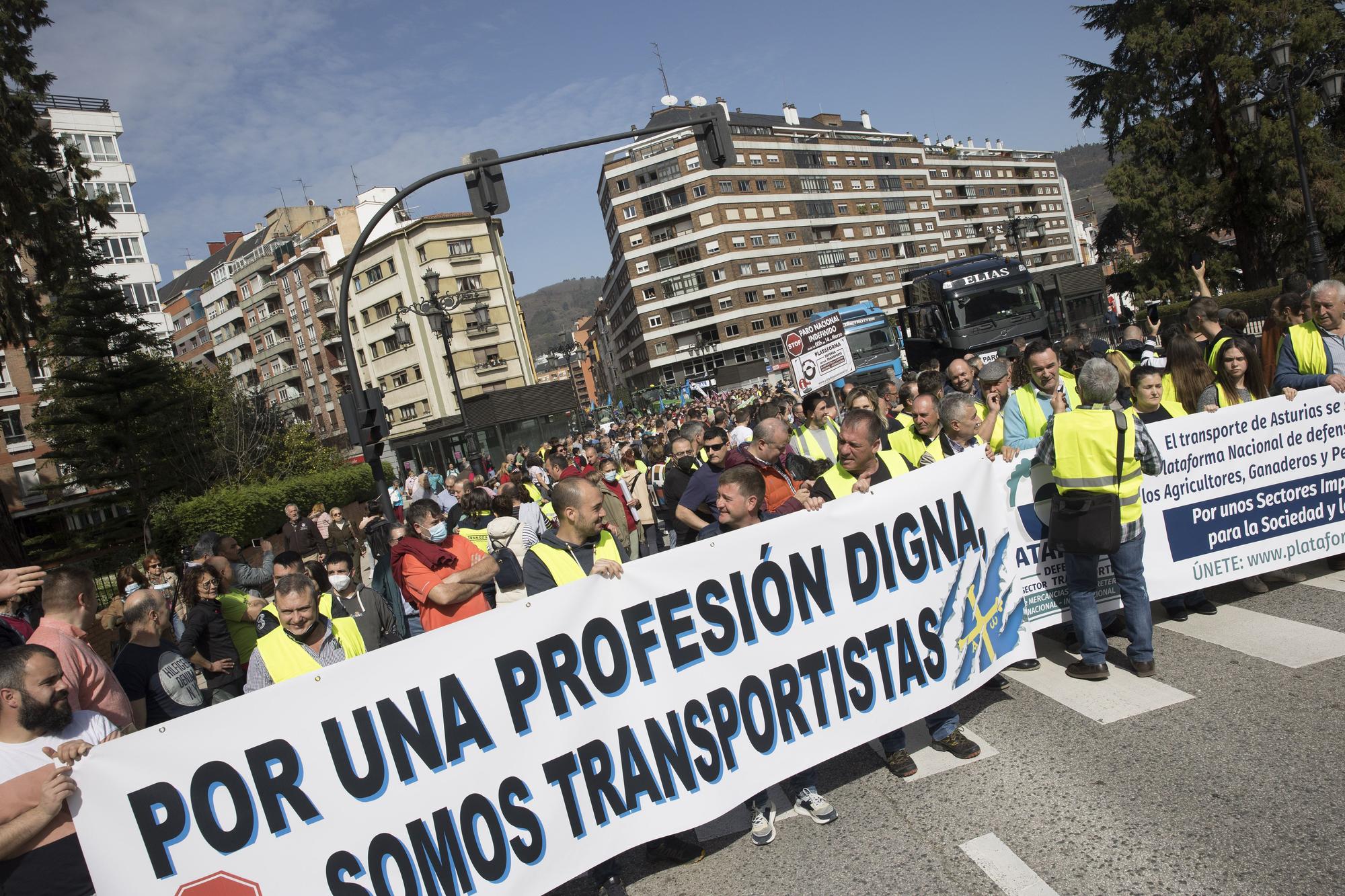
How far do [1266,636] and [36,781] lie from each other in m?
6.31

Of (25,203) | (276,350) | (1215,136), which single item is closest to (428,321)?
(276,350)

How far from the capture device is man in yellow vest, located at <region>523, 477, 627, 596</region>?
435 cm

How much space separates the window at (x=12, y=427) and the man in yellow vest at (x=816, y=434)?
49522mm

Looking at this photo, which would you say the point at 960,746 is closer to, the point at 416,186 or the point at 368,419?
the point at 368,419

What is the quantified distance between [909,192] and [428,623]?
100153 mm

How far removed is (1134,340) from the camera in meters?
9.91

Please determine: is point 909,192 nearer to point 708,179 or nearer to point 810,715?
point 708,179

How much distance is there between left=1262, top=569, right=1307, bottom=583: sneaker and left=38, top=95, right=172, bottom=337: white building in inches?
2203

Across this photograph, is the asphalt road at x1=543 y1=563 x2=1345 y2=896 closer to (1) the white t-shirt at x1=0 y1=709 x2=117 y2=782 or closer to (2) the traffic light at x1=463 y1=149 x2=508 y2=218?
(1) the white t-shirt at x1=0 y1=709 x2=117 y2=782

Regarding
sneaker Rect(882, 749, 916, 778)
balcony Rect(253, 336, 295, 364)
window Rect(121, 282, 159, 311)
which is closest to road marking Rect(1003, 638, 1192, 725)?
sneaker Rect(882, 749, 916, 778)

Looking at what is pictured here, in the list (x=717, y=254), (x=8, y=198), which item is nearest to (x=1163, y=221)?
(x=8, y=198)

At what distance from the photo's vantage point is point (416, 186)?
1112 cm

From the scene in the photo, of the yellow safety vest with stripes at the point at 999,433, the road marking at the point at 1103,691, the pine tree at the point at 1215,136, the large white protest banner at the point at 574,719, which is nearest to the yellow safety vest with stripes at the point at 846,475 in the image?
the large white protest banner at the point at 574,719

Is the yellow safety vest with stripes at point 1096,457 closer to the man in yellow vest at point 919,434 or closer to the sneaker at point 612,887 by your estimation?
the man in yellow vest at point 919,434
